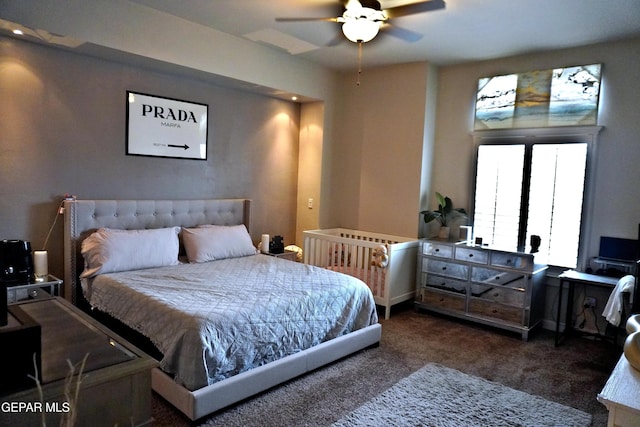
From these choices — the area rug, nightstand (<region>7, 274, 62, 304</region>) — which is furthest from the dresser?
nightstand (<region>7, 274, 62, 304</region>)

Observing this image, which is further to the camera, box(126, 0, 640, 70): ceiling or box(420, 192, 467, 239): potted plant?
box(420, 192, 467, 239): potted plant

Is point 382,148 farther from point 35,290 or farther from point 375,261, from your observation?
point 35,290

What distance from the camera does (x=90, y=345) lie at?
144 centimetres

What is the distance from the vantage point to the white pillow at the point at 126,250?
3359 millimetres

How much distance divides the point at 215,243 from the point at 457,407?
2.60 meters

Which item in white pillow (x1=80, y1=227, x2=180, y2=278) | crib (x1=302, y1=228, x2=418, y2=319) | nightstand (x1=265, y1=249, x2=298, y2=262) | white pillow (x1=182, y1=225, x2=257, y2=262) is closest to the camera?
white pillow (x1=80, y1=227, x2=180, y2=278)

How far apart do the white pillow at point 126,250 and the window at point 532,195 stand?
335cm

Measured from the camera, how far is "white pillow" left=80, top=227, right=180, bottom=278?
11.0 feet

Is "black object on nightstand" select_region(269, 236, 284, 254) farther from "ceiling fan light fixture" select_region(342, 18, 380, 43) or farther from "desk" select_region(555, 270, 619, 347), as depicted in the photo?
"desk" select_region(555, 270, 619, 347)

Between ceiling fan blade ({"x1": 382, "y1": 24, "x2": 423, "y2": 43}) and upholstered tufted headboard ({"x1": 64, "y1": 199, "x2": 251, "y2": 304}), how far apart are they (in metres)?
2.35

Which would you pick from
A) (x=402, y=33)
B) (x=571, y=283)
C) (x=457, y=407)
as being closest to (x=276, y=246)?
(x=402, y=33)

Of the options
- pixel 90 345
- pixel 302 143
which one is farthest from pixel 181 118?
pixel 90 345

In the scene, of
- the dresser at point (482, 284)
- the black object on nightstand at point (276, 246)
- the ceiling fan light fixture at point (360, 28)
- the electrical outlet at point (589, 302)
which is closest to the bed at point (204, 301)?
the black object on nightstand at point (276, 246)

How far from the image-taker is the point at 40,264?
10.7ft
